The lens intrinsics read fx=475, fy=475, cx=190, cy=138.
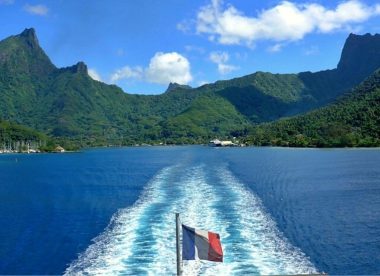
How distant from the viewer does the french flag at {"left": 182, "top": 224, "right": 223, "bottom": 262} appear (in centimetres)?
1666

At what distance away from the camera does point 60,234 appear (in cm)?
4094

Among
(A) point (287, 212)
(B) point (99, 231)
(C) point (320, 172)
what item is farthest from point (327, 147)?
(B) point (99, 231)

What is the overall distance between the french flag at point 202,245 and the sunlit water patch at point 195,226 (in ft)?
35.0

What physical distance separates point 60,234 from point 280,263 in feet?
66.9

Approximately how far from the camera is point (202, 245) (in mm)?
16781

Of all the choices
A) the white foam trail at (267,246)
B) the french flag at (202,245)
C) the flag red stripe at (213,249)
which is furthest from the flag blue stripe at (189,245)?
the white foam trail at (267,246)

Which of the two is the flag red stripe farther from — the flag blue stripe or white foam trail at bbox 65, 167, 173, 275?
white foam trail at bbox 65, 167, 173, 275

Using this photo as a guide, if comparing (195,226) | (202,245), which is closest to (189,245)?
(202,245)

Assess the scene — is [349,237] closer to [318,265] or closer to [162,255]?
[318,265]

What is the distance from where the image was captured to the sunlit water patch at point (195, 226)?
28.5m

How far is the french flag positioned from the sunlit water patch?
10664mm

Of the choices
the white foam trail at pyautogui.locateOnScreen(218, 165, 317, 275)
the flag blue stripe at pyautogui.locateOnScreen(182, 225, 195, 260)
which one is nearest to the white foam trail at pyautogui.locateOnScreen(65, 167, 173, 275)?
the white foam trail at pyautogui.locateOnScreen(218, 165, 317, 275)

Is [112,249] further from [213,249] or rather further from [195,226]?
[213,249]

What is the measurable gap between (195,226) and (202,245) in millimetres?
22424
